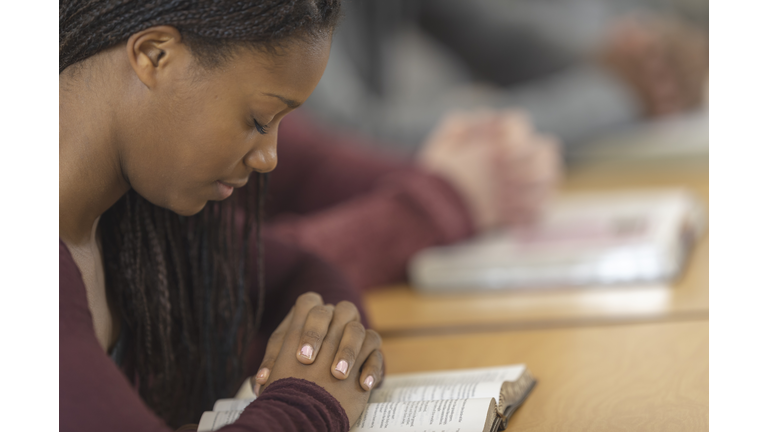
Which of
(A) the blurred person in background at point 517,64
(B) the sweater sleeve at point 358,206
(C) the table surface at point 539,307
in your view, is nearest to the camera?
(C) the table surface at point 539,307

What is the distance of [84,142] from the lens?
1.52 feet

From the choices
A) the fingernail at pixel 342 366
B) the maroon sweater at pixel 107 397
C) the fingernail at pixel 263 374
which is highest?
the fingernail at pixel 342 366

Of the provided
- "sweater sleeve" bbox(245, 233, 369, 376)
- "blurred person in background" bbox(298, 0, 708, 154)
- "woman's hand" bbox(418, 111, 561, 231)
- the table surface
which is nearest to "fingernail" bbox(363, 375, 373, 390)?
"sweater sleeve" bbox(245, 233, 369, 376)

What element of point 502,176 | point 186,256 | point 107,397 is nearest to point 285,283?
point 186,256

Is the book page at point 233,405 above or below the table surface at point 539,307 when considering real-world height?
below

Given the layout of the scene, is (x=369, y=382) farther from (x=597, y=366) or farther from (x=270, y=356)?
(x=597, y=366)

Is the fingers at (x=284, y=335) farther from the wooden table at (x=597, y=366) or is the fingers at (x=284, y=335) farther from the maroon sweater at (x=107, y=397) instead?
the wooden table at (x=597, y=366)

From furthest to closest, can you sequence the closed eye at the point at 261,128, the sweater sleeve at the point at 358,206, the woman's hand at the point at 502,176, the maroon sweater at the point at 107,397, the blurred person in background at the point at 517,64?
the blurred person in background at the point at 517,64 → the woman's hand at the point at 502,176 → the sweater sleeve at the point at 358,206 → the closed eye at the point at 261,128 → the maroon sweater at the point at 107,397

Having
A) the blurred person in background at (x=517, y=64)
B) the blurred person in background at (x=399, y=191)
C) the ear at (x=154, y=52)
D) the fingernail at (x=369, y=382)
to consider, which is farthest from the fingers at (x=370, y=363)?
the blurred person in background at (x=517, y=64)

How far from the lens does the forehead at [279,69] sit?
44 cm

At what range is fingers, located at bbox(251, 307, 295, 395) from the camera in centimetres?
49

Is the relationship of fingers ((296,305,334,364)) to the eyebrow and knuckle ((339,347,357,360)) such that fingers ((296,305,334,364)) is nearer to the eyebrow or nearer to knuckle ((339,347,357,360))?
knuckle ((339,347,357,360))

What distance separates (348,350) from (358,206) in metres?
0.53

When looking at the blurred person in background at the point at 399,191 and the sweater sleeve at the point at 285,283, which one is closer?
the sweater sleeve at the point at 285,283
